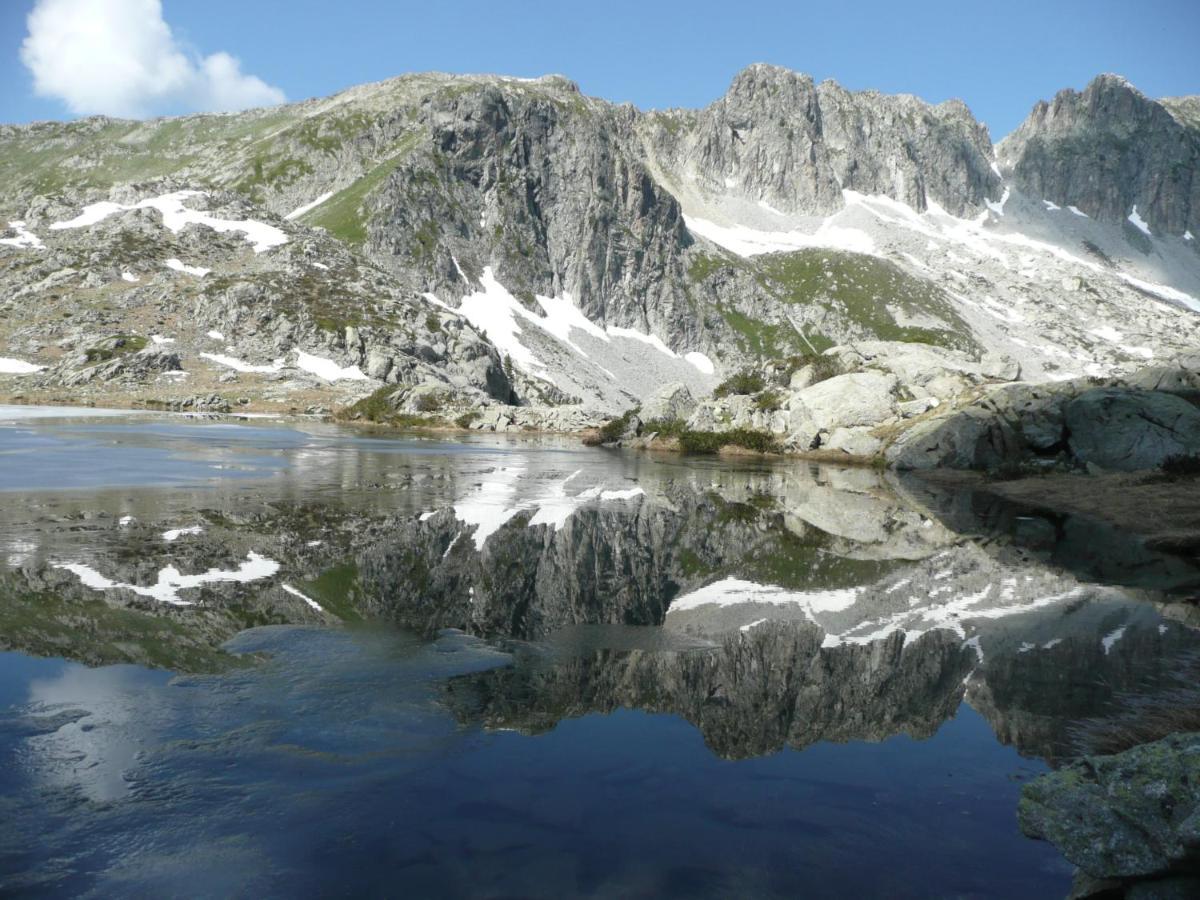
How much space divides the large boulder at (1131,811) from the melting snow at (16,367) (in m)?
138

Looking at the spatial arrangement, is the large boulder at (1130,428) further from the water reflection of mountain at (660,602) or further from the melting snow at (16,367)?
the melting snow at (16,367)

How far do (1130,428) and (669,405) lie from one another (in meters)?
45.8

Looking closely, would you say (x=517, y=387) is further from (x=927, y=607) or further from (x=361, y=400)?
(x=927, y=607)

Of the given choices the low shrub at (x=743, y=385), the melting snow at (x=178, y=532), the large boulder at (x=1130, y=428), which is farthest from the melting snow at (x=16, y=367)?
the large boulder at (x=1130, y=428)

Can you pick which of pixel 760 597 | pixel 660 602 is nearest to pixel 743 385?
pixel 760 597

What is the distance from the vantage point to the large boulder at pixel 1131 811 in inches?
204

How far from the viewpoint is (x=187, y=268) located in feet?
472

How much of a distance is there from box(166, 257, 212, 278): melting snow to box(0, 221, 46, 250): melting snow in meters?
30.8

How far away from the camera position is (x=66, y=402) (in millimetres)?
99000

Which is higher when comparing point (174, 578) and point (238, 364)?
point (238, 364)

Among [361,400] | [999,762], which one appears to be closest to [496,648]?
[999,762]

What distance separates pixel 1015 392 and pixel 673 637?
1964 inches

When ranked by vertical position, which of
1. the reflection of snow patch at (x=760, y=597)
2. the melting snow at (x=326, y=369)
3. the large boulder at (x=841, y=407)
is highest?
the melting snow at (x=326, y=369)

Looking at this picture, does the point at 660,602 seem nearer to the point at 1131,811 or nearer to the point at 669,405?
the point at 1131,811
